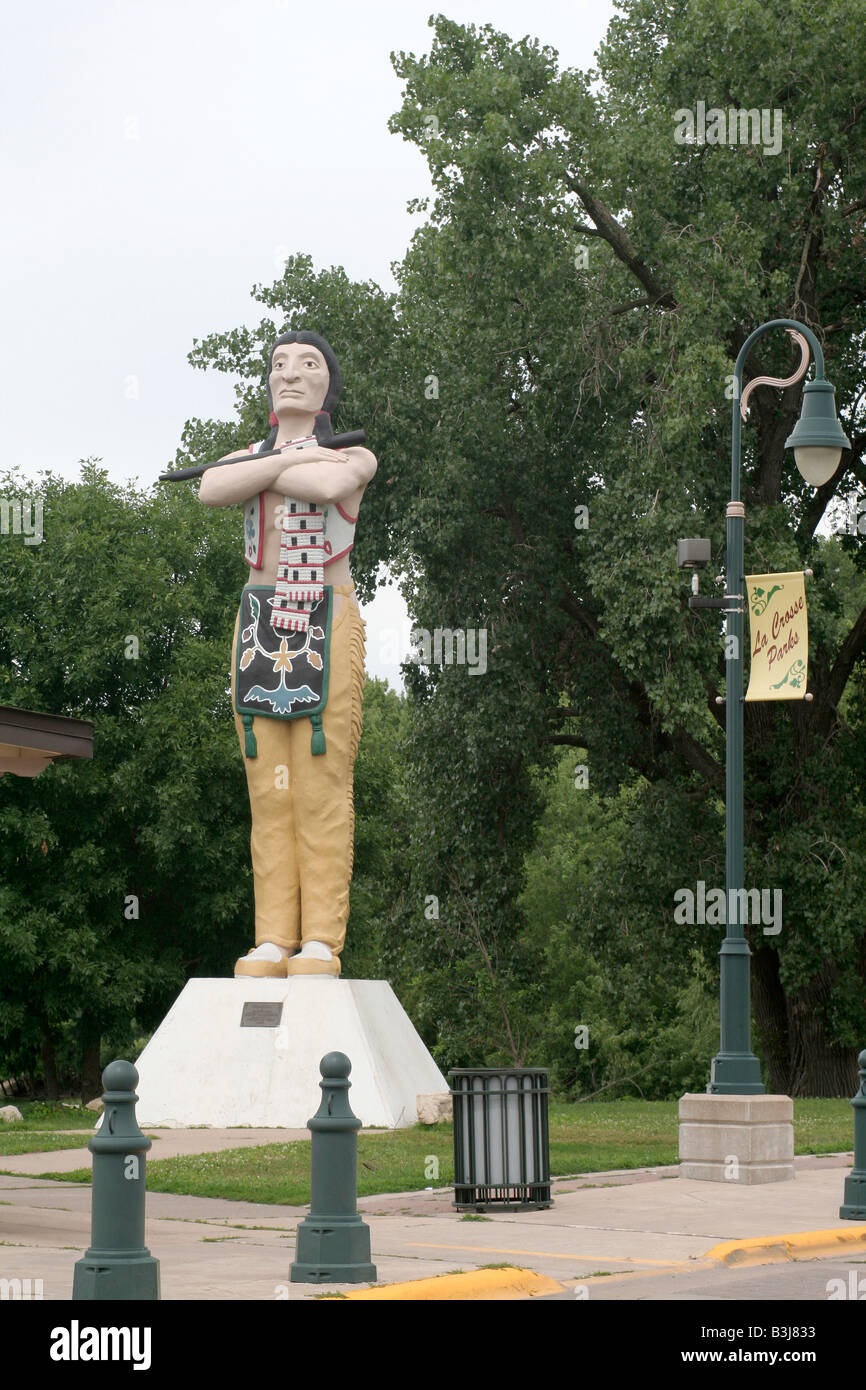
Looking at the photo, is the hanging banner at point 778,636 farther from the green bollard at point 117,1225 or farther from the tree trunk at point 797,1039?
the tree trunk at point 797,1039

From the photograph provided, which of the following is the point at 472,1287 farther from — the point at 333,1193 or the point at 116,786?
the point at 116,786

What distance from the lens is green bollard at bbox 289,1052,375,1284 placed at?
8.78m

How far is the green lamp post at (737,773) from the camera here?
14672 mm

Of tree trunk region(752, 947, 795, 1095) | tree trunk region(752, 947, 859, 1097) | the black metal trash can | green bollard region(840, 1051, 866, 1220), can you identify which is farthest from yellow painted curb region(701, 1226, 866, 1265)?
tree trunk region(752, 947, 795, 1095)

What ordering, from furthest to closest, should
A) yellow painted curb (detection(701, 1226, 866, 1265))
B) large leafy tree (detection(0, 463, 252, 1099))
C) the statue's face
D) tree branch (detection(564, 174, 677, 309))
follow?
1. large leafy tree (detection(0, 463, 252, 1099))
2. tree branch (detection(564, 174, 677, 309))
3. the statue's face
4. yellow painted curb (detection(701, 1226, 866, 1265))

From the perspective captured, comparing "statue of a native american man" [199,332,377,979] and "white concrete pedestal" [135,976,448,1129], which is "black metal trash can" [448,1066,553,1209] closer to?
"white concrete pedestal" [135,976,448,1129]

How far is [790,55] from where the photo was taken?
946 inches

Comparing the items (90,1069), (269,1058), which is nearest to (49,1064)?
(90,1069)

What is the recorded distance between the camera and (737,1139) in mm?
14367

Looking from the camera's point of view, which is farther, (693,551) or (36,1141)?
(36,1141)

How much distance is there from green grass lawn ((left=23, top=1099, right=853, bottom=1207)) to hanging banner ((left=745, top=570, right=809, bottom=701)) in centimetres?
426

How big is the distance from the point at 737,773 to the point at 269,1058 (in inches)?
239

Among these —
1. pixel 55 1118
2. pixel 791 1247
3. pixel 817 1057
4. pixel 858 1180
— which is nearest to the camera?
pixel 791 1247

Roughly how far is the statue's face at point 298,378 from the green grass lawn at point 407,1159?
7.93m
